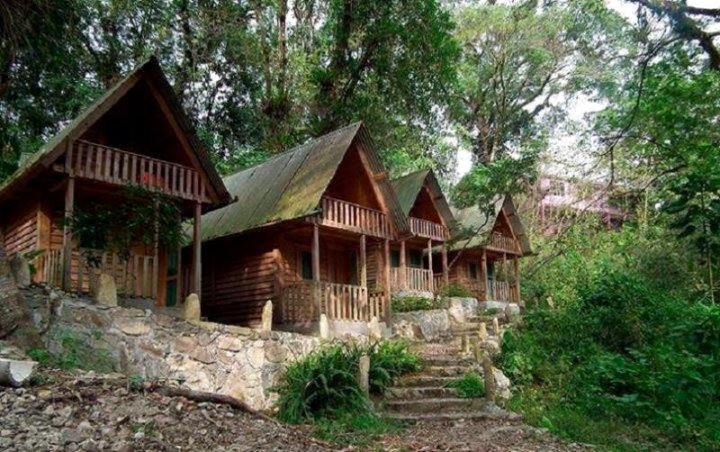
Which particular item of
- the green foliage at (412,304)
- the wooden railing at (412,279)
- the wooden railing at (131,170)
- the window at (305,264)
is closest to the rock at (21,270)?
the wooden railing at (131,170)

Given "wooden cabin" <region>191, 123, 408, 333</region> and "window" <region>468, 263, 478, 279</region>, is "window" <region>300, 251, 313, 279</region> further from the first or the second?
"window" <region>468, 263, 478, 279</region>

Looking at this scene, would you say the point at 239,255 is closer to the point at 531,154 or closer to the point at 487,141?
the point at 531,154

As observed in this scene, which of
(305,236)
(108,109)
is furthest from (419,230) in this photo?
(108,109)

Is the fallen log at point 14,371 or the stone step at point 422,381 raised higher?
the fallen log at point 14,371

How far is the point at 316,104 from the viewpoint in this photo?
2486 centimetres

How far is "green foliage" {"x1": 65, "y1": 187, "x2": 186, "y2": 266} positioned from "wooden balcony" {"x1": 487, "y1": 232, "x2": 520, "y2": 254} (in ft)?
61.5

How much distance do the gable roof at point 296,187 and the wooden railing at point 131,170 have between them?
2.97 m

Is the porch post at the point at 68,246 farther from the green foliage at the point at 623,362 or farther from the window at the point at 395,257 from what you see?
the window at the point at 395,257

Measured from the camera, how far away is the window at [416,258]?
89.9 feet

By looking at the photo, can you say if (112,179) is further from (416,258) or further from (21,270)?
(416,258)

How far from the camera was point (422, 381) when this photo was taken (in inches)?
486

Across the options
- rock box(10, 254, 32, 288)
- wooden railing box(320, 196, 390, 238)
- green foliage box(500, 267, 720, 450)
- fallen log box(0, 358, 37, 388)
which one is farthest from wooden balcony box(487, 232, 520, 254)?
fallen log box(0, 358, 37, 388)

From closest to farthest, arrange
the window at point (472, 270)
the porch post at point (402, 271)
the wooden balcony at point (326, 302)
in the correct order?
the wooden balcony at point (326, 302) < the porch post at point (402, 271) < the window at point (472, 270)

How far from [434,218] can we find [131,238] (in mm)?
16913
